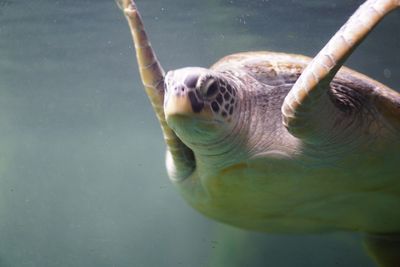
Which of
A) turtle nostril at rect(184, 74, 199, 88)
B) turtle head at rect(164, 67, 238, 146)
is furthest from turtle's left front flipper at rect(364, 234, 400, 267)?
turtle nostril at rect(184, 74, 199, 88)

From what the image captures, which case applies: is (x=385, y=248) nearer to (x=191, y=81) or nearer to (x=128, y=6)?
(x=191, y=81)

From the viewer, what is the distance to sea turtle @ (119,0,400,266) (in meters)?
1.96

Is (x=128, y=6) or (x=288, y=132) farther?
(x=128, y=6)

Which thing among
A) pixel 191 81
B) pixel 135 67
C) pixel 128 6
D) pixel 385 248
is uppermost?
pixel 128 6

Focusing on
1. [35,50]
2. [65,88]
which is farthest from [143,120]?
[35,50]

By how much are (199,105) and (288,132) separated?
2.24 feet

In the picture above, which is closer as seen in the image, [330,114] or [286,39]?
[330,114]

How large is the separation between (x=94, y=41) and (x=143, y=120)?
1257 centimetres

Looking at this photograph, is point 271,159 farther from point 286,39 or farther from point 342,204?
point 286,39

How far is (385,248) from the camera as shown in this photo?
3447mm

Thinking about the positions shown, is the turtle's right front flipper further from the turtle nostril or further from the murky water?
the murky water

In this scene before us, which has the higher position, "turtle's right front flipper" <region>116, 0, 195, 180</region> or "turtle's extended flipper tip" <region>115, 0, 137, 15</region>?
"turtle's extended flipper tip" <region>115, 0, 137, 15</region>

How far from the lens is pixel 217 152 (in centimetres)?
237

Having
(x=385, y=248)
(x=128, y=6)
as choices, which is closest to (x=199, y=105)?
(x=128, y=6)
